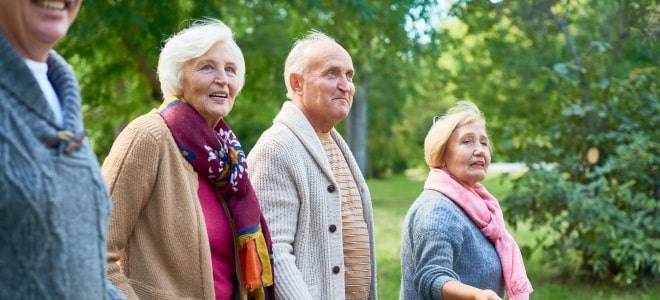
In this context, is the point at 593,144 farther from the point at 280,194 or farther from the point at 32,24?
the point at 32,24

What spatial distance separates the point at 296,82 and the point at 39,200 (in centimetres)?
224

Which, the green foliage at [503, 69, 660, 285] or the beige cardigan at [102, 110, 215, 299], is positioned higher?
the beige cardigan at [102, 110, 215, 299]

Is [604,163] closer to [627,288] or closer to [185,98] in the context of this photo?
[627,288]

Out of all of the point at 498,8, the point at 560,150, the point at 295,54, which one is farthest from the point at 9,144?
the point at 498,8

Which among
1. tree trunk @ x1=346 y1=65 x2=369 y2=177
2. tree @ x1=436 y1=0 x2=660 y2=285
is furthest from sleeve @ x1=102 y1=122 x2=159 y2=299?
tree trunk @ x1=346 y1=65 x2=369 y2=177

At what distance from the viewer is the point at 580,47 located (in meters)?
10.7

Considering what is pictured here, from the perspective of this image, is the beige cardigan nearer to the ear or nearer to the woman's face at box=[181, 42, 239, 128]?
the woman's face at box=[181, 42, 239, 128]

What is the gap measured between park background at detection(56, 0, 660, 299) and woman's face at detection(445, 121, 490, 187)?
10.6 feet

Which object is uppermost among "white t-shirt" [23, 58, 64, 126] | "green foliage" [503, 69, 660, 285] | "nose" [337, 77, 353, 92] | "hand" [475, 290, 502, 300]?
"white t-shirt" [23, 58, 64, 126]

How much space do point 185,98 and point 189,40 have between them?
21 cm

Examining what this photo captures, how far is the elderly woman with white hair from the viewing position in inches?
112

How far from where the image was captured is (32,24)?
179 centimetres

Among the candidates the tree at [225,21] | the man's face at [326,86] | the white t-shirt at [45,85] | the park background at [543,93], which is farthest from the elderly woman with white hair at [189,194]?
the tree at [225,21]

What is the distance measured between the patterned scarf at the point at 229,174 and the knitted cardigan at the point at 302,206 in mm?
302
